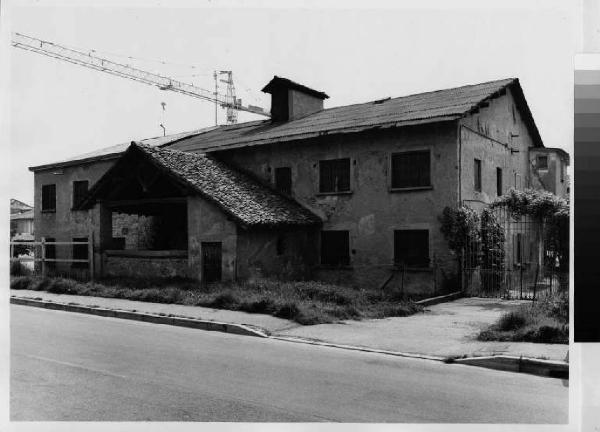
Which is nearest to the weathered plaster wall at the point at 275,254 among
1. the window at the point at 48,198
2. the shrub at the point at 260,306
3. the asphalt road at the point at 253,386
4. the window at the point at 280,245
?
the window at the point at 280,245

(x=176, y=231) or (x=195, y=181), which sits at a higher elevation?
(x=195, y=181)

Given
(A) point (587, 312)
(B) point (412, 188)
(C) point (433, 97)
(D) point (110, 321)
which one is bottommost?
(D) point (110, 321)

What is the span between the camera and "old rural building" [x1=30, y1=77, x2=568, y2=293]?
17.5 meters

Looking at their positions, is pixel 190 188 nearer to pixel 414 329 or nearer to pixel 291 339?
pixel 291 339

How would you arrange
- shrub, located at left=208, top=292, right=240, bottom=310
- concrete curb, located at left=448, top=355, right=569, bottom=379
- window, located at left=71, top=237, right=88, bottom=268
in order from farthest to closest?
window, located at left=71, top=237, right=88, bottom=268 < shrub, located at left=208, top=292, right=240, bottom=310 < concrete curb, located at left=448, top=355, right=569, bottom=379

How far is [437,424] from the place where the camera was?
5859 mm

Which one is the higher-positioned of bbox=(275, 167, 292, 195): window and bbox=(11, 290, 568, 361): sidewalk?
bbox=(275, 167, 292, 195): window

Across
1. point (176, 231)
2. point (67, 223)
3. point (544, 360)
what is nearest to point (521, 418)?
point (544, 360)

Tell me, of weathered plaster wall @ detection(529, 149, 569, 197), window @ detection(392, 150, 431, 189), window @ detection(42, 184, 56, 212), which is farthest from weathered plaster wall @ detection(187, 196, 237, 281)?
weathered plaster wall @ detection(529, 149, 569, 197)

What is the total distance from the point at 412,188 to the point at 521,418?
12.1m

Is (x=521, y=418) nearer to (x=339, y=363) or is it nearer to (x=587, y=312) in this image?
(x=587, y=312)

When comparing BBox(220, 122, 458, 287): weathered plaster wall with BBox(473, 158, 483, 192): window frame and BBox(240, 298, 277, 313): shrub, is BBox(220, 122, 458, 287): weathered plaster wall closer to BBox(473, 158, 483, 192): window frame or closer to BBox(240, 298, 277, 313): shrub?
BBox(473, 158, 483, 192): window frame

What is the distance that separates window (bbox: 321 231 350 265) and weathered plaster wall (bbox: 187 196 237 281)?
Answer: 145 inches

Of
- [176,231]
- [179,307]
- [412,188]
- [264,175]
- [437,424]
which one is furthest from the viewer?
[176,231]
